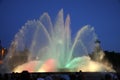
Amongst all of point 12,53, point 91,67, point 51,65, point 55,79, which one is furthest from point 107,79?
point 12,53

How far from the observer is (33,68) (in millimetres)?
42188

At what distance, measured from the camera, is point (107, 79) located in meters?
13.2

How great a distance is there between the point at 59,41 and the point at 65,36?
0.93 metres

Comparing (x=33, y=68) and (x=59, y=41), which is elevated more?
(x=59, y=41)

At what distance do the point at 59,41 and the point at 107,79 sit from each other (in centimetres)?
3218

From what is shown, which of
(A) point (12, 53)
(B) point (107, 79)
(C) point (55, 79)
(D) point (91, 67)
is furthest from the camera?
(A) point (12, 53)

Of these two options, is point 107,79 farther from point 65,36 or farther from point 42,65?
point 65,36

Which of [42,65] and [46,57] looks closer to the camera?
[42,65]

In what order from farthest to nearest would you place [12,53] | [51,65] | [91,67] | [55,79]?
[12,53]
[91,67]
[51,65]
[55,79]

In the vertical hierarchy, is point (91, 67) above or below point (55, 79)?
above

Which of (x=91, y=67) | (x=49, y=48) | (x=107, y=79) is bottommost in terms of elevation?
(x=107, y=79)

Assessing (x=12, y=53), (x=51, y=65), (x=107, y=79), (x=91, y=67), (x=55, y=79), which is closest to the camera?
(x=107, y=79)

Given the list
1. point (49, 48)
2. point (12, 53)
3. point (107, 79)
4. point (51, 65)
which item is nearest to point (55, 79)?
point (107, 79)

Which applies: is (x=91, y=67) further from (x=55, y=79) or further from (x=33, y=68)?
(x=55, y=79)
